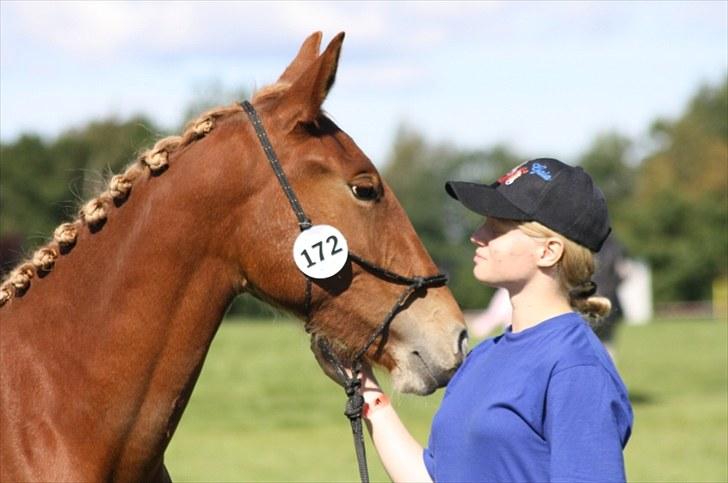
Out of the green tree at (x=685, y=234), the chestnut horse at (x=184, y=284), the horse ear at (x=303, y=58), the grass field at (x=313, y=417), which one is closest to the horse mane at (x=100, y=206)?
the chestnut horse at (x=184, y=284)

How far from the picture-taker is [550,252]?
3.40m

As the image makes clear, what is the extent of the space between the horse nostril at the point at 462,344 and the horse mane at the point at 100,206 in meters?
1.13

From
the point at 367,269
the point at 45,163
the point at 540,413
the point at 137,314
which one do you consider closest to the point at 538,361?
the point at 540,413

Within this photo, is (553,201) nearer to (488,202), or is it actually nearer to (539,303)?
(488,202)

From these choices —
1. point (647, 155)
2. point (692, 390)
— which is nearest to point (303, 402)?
point (692, 390)

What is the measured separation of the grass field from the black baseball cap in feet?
3.30

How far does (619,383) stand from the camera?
319 cm

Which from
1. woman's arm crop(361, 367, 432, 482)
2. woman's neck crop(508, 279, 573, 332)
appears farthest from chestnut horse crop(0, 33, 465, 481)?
woman's neck crop(508, 279, 573, 332)

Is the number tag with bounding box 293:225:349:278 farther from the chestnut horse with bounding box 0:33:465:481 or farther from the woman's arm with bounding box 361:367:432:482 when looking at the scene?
the woman's arm with bounding box 361:367:432:482

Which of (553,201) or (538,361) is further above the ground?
(553,201)

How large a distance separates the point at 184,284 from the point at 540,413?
1.28 m

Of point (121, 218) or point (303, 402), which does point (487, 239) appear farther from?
point (303, 402)

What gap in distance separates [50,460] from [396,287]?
49.9 inches

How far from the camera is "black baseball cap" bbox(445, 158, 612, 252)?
11.1 ft
